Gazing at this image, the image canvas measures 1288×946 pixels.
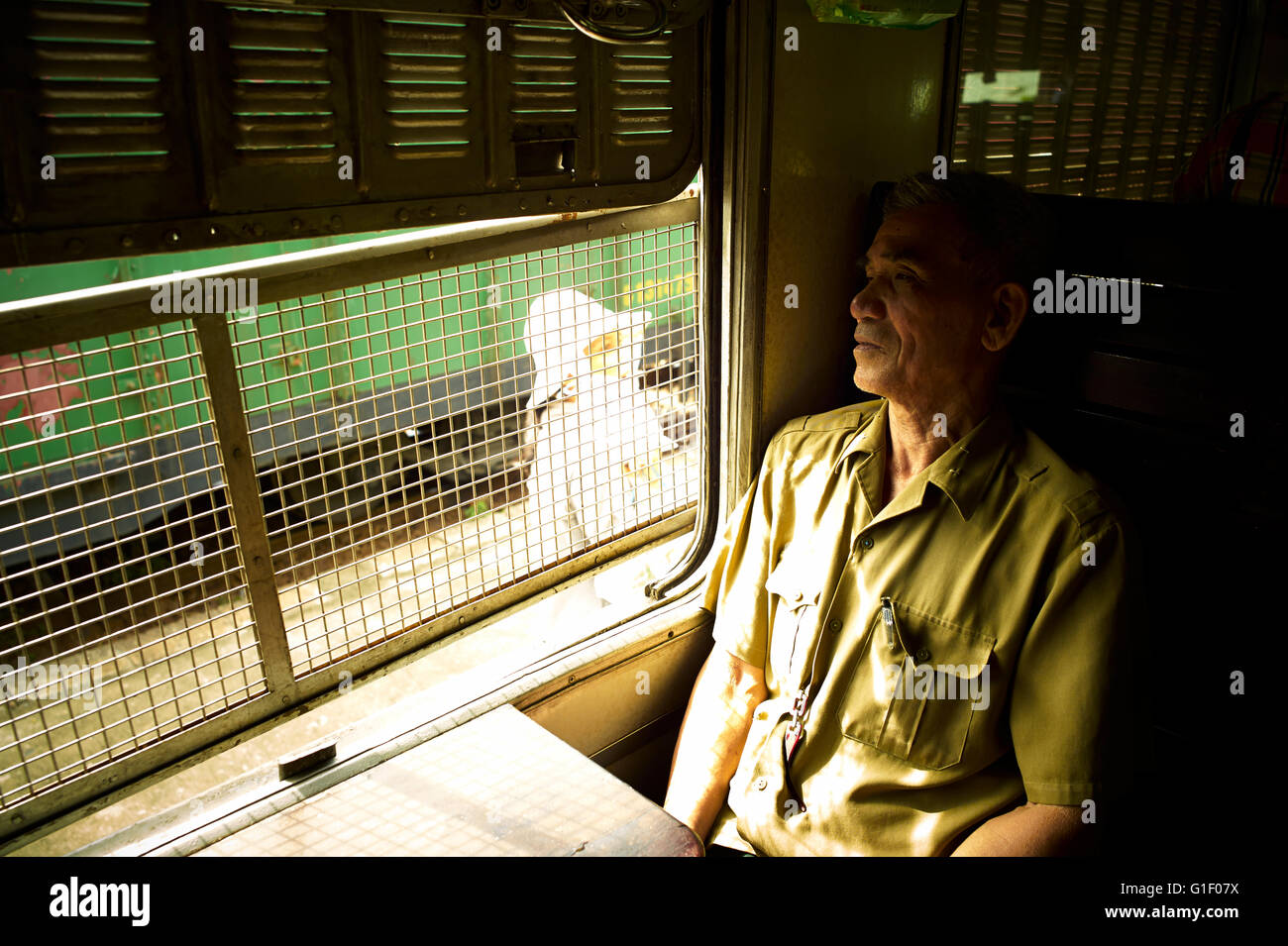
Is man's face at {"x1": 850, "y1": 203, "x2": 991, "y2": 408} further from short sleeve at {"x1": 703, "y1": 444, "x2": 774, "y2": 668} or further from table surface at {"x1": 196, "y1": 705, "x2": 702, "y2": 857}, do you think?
table surface at {"x1": 196, "y1": 705, "x2": 702, "y2": 857}

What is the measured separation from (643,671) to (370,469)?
4.53 meters

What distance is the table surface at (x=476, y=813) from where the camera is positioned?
1681mm

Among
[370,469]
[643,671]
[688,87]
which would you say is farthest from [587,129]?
[370,469]

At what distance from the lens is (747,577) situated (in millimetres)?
2285

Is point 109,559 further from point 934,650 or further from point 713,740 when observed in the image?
point 934,650

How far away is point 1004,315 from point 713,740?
1167 millimetres

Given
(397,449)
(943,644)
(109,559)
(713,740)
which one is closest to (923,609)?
(943,644)

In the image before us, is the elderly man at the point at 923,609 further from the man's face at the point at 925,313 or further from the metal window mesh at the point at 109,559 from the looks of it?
the metal window mesh at the point at 109,559

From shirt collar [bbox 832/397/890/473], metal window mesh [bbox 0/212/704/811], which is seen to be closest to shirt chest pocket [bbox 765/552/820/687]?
shirt collar [bbox 832/397/890/473]

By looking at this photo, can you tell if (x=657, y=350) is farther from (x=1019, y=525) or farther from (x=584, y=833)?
(x=584, y=833)

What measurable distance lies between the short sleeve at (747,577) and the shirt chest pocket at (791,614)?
0.09 feet

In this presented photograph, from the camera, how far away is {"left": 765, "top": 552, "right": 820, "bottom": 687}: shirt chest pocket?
212cm
